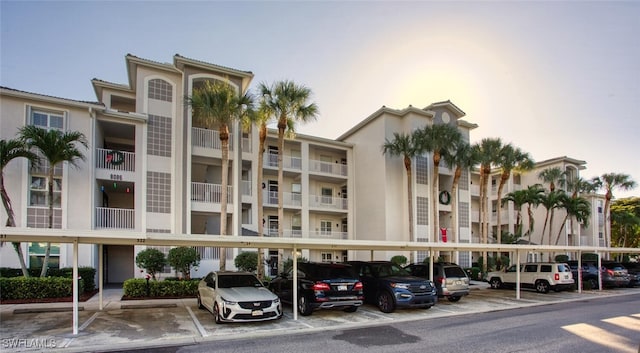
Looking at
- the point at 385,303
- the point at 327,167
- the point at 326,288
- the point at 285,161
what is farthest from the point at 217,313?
the point at 327,167

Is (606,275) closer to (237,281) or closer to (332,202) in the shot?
(332,202)

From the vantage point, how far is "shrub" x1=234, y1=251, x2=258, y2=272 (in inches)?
787

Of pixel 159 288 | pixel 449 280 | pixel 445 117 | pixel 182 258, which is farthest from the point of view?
pixel 445 117

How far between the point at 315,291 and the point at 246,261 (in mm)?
9253

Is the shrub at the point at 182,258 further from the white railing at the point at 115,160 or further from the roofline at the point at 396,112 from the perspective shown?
the roofline at the point at 396,112

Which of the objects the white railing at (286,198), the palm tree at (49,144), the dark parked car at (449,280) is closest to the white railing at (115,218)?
the palm tree at (49,144)

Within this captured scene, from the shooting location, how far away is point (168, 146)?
70.4 ft

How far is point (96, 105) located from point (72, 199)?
188 inches

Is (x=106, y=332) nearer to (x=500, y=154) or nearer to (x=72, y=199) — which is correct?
(x=72, y=199)

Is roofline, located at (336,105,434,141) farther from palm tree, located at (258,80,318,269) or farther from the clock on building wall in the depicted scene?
palm tree, located at (258,80,318,269)

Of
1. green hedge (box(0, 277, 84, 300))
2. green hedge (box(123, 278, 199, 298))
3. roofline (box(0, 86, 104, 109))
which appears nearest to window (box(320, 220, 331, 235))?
green hedge (box(123, 278, 199, 298))

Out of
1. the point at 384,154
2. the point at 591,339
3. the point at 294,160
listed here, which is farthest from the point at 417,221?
the point at 591,339

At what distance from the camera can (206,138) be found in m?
22.8

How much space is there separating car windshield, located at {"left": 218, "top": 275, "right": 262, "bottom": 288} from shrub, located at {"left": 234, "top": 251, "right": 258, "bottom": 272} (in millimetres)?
A: 8119
